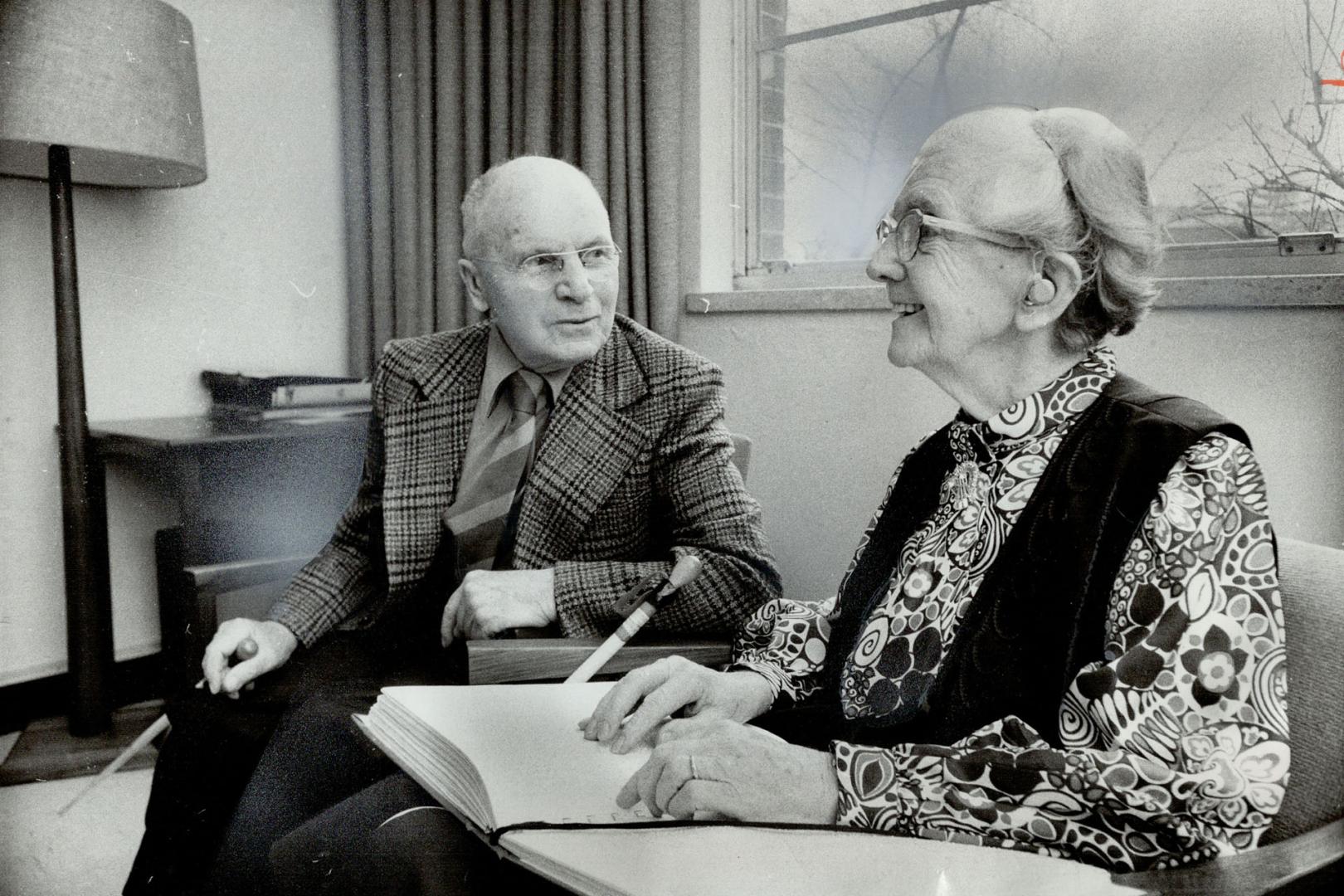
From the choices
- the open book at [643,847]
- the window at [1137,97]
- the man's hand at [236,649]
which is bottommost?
the man's hand at [236,649]

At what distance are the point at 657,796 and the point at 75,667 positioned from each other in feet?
4.12

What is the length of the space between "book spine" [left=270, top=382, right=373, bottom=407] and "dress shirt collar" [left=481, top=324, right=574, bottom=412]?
0.47m

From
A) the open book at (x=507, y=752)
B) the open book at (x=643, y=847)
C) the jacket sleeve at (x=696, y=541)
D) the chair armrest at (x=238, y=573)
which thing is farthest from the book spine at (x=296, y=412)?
the open book at (x=643, y=847)

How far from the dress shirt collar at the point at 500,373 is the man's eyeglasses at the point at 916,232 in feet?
1.94

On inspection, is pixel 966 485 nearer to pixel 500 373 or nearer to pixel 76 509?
pixel 500 373

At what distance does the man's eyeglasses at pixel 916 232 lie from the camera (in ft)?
2.74

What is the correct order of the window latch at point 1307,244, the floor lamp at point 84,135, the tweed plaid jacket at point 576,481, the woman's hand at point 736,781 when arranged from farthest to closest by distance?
1. the tweed plaid jacket at point 576,481
2. the floor lamp at point 84,135
3. the window latch at point 1307,244
4. the woman's hand at point 736,781

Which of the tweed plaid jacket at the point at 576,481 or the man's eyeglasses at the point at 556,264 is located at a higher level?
the man's eyeglasses at the point at 556,264

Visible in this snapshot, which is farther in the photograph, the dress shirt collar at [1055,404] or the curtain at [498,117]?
the curtain at [498,117]

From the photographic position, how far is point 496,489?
1.36 metres

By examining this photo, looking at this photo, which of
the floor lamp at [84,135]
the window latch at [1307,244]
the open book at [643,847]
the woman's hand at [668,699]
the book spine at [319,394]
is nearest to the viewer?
the open book at [643,847]

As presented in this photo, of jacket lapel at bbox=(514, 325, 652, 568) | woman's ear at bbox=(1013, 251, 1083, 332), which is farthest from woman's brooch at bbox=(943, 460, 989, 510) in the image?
A: jacket lapel at bbox=(514, 325, 652, 568)

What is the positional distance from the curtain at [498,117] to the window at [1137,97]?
251 millimetres

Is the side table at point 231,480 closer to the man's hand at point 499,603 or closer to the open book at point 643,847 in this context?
the man's hand at point 499,603
